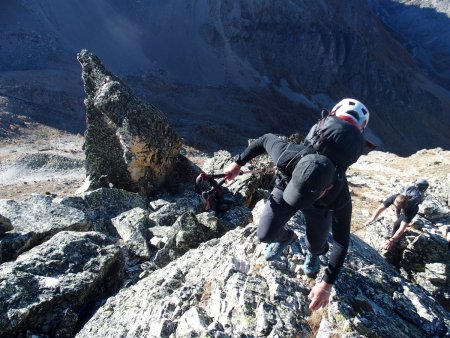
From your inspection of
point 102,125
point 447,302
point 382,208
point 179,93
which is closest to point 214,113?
point 179,93

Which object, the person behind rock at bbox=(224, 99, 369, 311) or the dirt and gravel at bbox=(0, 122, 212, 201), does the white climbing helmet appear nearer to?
the person behind rock at bbox=(224, 99, 369, 311)

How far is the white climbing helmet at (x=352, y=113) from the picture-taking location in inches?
214

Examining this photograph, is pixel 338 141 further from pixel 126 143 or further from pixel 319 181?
pixel 126 143

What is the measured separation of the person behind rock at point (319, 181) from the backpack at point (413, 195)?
5.98m

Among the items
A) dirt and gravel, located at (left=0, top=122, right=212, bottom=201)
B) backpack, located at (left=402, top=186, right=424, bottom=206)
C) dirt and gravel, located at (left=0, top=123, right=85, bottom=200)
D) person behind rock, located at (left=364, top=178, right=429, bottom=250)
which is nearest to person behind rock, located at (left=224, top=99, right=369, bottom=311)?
person behind rock, located at (left=364, top=178, right=429, bottom=250)

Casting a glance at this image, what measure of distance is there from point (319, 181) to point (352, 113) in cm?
116

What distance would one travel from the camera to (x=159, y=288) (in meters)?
7.23

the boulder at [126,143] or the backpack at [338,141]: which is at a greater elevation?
the boulder at [126,143]

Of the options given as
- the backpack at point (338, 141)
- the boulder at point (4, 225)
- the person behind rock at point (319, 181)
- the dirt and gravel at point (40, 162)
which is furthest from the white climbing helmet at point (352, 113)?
the dirt and gravel at point (40, 162)

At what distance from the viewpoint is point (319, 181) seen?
16.4ft

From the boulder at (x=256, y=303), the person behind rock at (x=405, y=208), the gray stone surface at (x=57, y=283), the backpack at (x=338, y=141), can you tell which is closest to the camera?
the backpack at (x=338, y=141)

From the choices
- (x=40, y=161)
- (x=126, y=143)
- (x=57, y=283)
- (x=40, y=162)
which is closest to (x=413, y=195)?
(x=57, y=283)

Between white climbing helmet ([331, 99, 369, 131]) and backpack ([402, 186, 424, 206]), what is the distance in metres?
7.04

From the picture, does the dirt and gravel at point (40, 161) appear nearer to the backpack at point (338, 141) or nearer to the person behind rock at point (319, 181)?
the person behind rock at point (319, 181)
